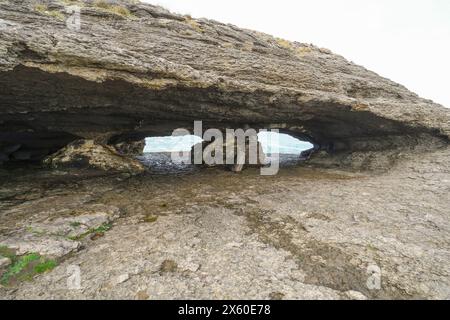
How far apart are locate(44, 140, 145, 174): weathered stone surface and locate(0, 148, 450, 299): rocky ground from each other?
1.06 meters

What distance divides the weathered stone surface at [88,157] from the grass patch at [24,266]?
8.07 meters

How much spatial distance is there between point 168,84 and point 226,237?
6.84m

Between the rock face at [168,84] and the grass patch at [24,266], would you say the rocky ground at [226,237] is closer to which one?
the grass patch at [24,266]

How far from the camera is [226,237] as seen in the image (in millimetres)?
7703

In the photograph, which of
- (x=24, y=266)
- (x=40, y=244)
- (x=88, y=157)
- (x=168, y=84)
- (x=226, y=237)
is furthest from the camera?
(x=88, y=157)

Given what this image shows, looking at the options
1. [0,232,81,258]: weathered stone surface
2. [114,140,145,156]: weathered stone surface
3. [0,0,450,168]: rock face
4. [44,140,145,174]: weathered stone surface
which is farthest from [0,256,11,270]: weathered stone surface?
[114,140,145,156]: weathered stone surface

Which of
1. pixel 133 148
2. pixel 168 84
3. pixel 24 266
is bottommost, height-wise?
pixel 24 266

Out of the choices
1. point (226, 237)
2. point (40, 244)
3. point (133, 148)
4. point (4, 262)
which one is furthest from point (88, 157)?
point (226, 237)

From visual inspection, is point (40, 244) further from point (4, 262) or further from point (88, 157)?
point (88, 157)

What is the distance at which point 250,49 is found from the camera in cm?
1442

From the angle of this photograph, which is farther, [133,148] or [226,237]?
[133,148]
